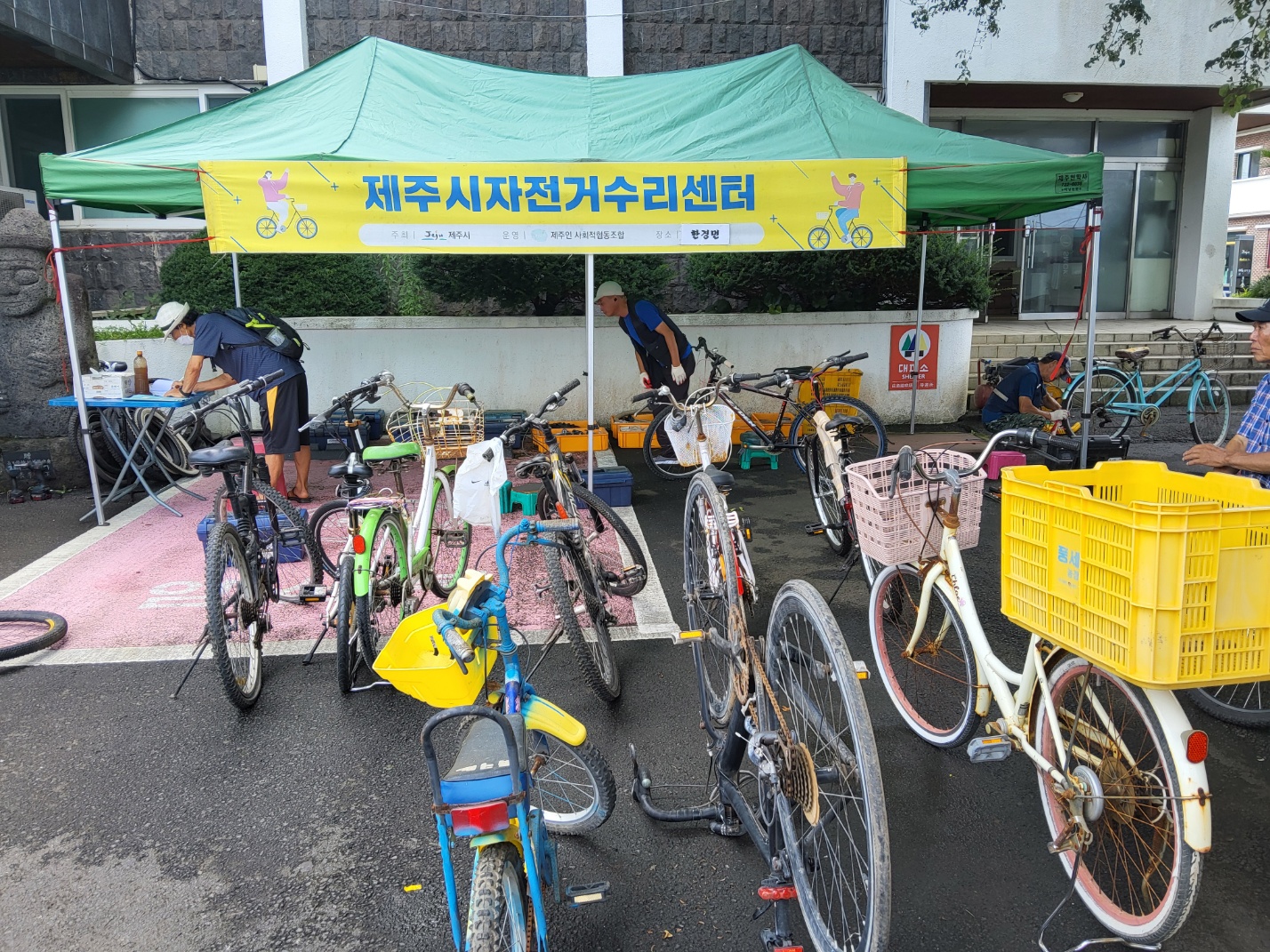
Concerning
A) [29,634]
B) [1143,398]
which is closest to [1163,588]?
[29,634]

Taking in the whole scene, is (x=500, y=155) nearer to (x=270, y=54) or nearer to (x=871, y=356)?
(x=871, y=356)

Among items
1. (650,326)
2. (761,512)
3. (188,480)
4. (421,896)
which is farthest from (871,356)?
(421,896)

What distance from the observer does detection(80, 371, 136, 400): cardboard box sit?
699 centimetres

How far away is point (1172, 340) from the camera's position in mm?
12617

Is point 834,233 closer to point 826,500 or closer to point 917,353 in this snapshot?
point 826,500

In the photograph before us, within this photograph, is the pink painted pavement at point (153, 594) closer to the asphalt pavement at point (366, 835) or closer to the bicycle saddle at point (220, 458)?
the asphalt pavement at point (366, 835)

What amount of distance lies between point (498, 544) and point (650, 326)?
6041 millimetres

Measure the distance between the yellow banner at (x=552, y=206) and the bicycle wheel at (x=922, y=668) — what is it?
287 cm

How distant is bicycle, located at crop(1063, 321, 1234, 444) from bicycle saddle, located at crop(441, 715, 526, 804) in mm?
8563

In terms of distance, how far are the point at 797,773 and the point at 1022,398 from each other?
24.0 feet

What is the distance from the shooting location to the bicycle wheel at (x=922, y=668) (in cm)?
349

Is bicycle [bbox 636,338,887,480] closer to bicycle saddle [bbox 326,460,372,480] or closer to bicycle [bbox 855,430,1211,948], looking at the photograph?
bicycle saddle [bbox 326,460,372,480]

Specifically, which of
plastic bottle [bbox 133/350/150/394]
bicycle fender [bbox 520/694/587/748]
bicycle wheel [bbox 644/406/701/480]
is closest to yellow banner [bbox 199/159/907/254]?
plastic bottle [bbox 133/350/150/394]

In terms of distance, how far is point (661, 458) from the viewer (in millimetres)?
8656
